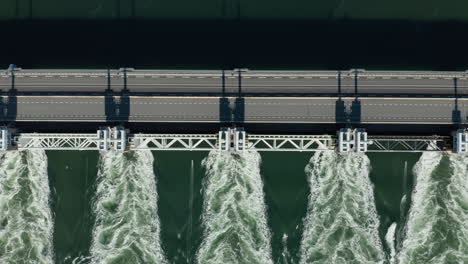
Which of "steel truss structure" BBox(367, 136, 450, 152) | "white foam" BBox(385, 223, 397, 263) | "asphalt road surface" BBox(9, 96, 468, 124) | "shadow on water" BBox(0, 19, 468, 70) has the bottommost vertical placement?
"white foam" BBox(385, 223, 397, 263)

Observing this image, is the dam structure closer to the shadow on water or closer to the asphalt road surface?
the asphalt road surface

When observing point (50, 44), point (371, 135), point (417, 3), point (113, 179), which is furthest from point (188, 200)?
point (417, 3)

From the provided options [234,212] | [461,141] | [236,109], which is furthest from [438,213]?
[236,109]

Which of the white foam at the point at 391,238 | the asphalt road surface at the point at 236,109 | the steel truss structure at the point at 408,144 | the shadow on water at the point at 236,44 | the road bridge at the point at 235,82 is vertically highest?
the shadow on water at the point at 236,44

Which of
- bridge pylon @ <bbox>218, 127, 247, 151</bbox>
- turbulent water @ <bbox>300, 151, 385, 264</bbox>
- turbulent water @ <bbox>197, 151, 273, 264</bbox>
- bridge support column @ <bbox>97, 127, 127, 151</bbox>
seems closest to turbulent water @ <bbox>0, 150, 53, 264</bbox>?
bridge support column @ <bbox>97, 127, 127, 151</bbox>

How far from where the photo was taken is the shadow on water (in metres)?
57.4

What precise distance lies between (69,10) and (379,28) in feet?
142

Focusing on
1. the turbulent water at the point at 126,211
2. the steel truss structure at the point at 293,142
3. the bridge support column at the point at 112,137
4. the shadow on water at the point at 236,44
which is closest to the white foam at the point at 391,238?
the steel truss structure at the point at 293,142

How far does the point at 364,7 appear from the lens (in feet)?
191

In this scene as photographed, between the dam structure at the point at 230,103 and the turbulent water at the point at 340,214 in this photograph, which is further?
the turbulent water at the point at 340,214

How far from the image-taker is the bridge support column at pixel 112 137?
5034cm

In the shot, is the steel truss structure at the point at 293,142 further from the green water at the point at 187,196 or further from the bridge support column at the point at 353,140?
the bridge support column at the point at 353,140

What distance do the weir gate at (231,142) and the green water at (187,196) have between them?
5.78 feet

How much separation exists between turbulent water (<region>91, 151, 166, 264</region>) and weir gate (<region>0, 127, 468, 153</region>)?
2.99 metres
